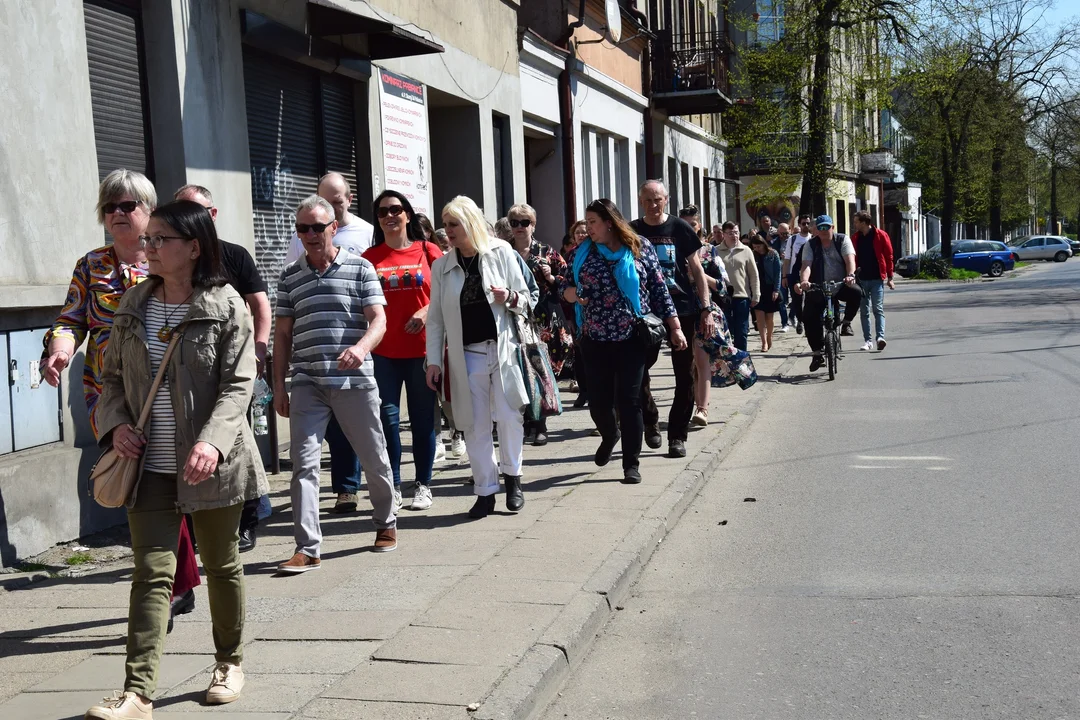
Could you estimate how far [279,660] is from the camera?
4.91 m

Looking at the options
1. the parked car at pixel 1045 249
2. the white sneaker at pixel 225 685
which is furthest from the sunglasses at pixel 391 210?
the parked car at pixel 1045 249

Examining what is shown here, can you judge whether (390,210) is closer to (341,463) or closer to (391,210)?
(391,210)

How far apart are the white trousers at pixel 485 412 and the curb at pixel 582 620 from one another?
957mm

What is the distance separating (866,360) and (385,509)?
1211cm

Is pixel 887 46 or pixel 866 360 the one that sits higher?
pixel 887 46

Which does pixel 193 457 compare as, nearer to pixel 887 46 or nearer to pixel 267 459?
pixel 267 459

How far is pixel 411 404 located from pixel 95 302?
2794 millimetres

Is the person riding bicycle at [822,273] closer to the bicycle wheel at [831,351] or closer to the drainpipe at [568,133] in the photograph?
the bicycle wheel at [831,351]

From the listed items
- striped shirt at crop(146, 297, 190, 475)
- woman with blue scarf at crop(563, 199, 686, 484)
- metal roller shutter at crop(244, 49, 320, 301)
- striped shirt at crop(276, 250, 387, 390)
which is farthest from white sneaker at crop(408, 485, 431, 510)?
striped shirt at crop(146, 297, 190, 475)

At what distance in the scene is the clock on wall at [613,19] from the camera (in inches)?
882

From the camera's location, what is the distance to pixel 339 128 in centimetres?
1276

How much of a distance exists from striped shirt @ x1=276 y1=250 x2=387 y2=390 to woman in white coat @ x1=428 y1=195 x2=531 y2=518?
0.94 metres

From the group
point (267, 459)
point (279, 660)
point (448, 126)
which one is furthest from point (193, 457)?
point (448, 126)

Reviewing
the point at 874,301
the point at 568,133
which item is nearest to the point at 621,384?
the point at 874,301
